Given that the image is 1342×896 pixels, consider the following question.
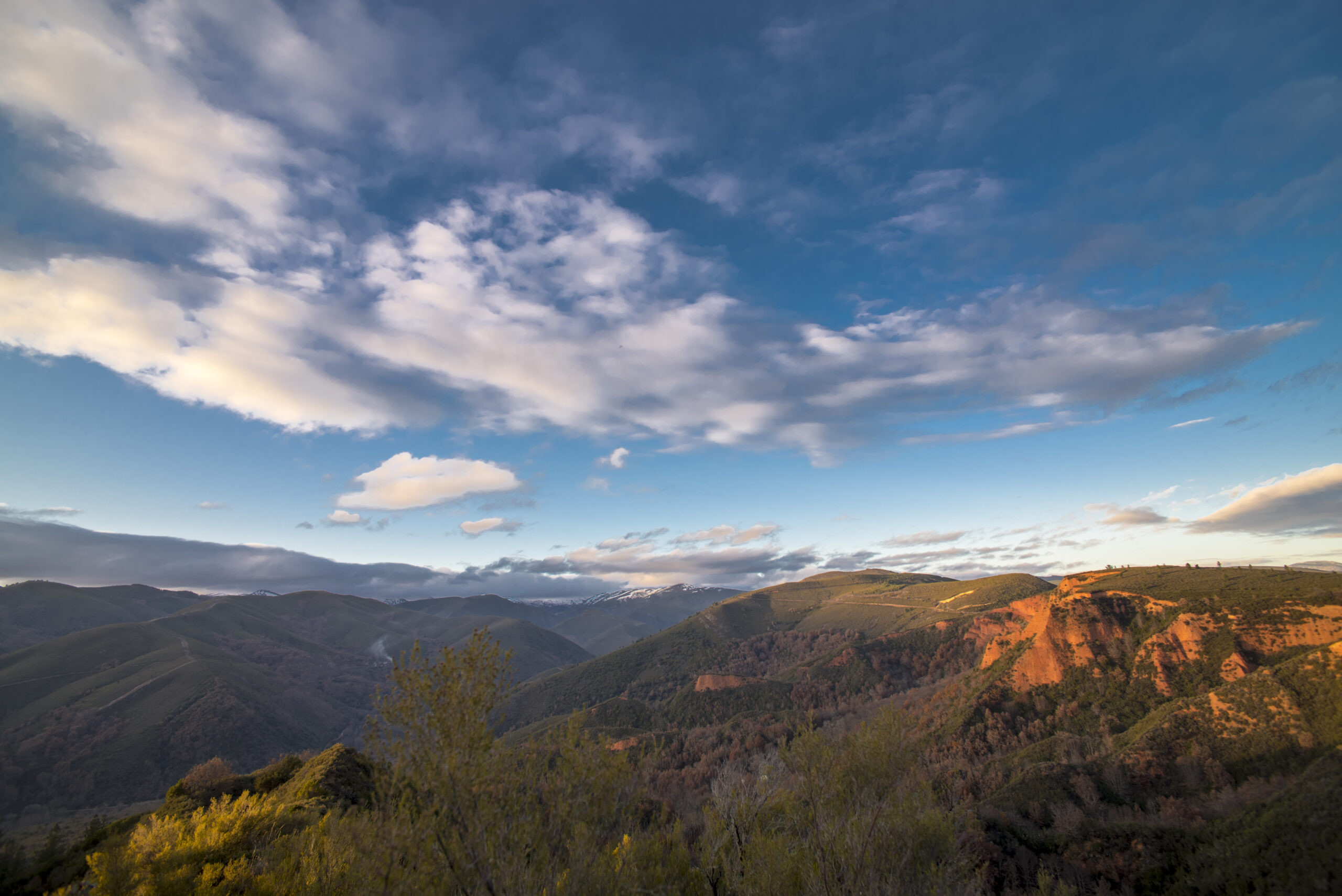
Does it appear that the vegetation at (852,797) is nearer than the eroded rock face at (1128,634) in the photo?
Yes

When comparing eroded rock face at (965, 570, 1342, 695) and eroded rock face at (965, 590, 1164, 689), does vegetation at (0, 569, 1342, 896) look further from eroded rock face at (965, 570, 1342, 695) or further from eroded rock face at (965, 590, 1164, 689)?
eroded rock face at (965, 590, 1164, 689)

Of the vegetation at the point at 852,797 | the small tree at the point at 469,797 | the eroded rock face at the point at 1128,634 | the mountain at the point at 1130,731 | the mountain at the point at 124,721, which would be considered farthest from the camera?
the mountain at the point at 124,721

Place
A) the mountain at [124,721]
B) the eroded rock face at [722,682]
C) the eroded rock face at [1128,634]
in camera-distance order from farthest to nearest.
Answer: the eroded rock face at [722,682] < the mountain at [124,721] < the eroded rock face at [1128,634]

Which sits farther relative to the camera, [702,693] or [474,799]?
[702,693]

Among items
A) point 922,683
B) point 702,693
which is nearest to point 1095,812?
point 922,683

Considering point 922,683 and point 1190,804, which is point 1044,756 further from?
point 922,683

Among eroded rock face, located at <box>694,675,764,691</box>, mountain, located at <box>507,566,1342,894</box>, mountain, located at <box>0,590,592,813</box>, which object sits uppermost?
mountain, located at <box>507,566,1342,894</box>

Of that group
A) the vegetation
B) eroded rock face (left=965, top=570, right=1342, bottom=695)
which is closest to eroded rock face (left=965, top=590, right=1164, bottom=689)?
eroded rock face (left=965, top=570, right=1342, bottom=695)

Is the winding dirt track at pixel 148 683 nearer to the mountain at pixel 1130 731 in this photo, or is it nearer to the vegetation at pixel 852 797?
the mountain at pixel 1130 731

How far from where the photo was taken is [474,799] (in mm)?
12508

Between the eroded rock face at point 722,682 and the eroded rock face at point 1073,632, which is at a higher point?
the eroded rock face at point 1073,632

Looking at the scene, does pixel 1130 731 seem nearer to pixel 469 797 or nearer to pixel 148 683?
pixel 469 797

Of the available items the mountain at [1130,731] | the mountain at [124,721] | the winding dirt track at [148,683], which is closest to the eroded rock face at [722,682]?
the mountain at [1130,731]

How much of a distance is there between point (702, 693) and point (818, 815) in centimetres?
13067
